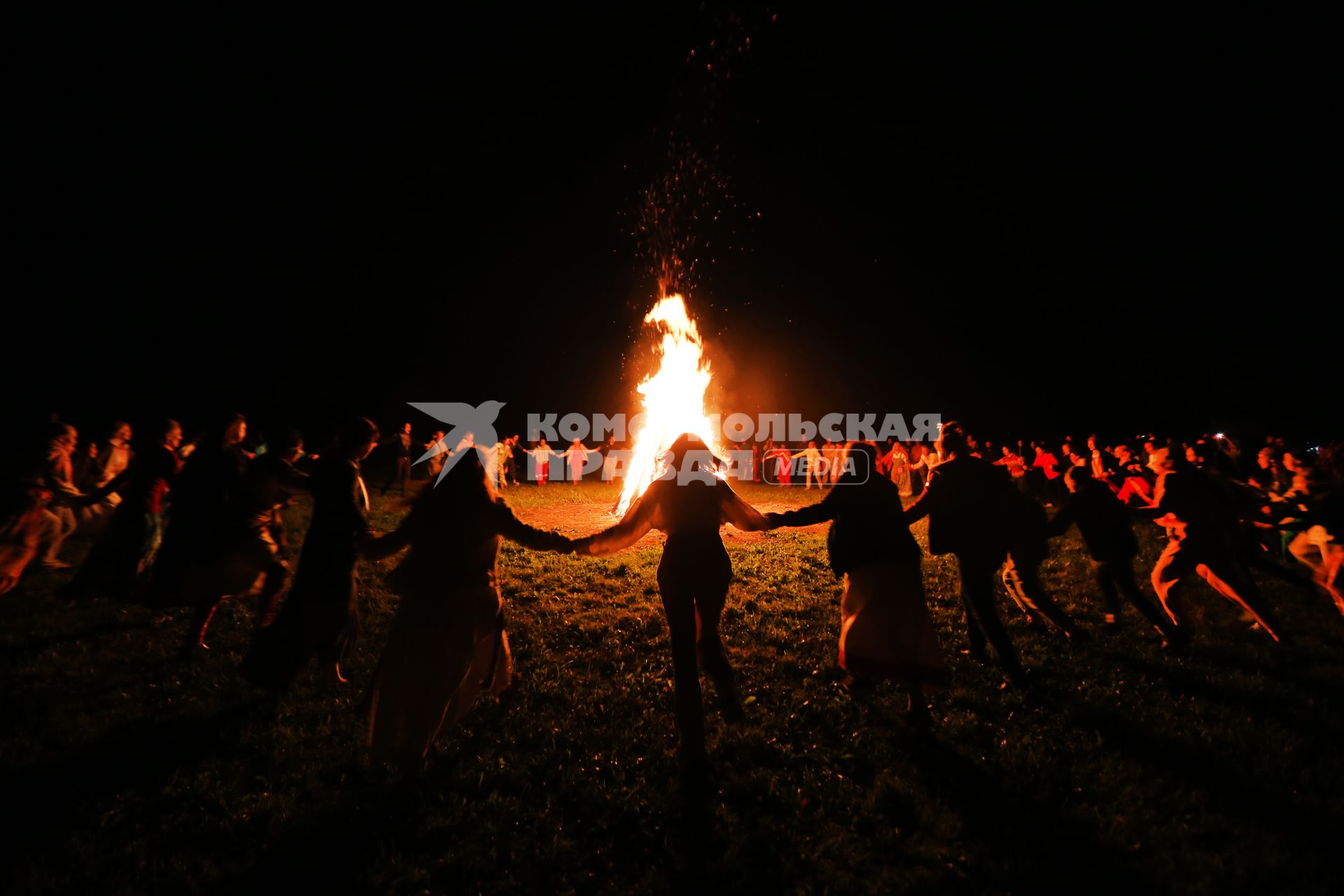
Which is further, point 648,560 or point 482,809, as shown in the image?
point 648,560

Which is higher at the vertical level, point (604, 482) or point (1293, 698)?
point (604, 482)

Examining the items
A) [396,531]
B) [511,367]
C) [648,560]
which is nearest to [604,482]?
[648,560]

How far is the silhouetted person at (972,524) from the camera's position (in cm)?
543

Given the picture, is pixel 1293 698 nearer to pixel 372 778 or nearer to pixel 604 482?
pixel 372 778

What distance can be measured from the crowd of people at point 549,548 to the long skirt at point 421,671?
0.01 m

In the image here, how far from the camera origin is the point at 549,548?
475 cm

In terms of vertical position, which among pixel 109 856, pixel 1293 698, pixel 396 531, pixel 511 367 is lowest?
pixel 109 856

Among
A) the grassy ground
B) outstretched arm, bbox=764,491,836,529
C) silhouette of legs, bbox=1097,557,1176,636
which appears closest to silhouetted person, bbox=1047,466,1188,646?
silhouette of legs, bbox=1097,557,1176,636

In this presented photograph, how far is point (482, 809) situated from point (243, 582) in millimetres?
3696

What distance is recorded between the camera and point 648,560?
10.9 m

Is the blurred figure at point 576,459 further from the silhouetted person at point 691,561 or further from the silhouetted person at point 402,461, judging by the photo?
the silhouetted person at point 691,561

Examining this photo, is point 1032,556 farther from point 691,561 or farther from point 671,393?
point 671,393

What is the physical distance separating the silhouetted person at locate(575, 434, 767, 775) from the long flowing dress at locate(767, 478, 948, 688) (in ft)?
2.97

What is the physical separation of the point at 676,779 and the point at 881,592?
2059 mm
